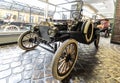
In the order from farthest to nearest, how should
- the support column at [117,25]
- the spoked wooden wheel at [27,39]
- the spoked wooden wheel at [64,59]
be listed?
the support column at [117,25]
the spoked wooden wheel at [27,39]
the spoked wooden wheel at [64,59]

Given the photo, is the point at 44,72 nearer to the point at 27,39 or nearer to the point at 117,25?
the point at 27,39

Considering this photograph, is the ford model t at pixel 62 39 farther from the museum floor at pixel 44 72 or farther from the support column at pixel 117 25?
the support column at pixel 117 25

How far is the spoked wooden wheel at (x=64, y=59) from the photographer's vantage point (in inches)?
70.2

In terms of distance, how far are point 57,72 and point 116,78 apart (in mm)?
1165

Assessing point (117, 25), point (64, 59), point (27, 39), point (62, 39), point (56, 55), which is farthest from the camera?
point (117, 25)

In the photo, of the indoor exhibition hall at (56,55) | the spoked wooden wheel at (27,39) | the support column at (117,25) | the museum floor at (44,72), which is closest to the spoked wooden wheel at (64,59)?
the indoor exhibition hall at (56,55)

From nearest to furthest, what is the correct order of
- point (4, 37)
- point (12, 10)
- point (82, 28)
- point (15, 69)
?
1. point (15, 69)
2. point (82, 28)
3. point (4, 37)
4. point (12, 10)

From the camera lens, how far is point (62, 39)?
265cm

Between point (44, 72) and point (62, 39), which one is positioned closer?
point (44, 72)

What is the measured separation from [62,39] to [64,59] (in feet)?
2.34

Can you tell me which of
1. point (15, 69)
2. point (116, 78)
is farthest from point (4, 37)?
point (116, 78)

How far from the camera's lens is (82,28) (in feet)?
8.41

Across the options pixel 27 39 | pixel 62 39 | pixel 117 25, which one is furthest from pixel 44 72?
pixel 117 25

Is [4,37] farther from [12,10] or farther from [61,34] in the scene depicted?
[61,34]
